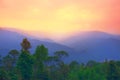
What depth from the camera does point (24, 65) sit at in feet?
270

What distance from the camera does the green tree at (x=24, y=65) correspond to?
82.1m

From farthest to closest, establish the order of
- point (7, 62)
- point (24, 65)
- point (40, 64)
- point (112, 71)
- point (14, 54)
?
1. point (14, 54)
2. point (7, 62)
3. point (40, 64)
4. point (112, 71)
5. point (24, 65)

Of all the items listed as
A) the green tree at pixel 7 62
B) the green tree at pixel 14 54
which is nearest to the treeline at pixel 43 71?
the green tree at pixel 7 62

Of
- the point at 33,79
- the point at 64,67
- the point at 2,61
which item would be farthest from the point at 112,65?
the point at 2,61

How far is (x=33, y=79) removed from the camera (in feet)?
293

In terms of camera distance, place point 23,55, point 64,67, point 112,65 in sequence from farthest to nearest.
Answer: point 64,67
point 112,65
point 23,55

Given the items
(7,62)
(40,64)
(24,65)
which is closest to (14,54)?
(7,62)

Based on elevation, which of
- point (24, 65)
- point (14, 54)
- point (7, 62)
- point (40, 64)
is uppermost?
point (14, 54)

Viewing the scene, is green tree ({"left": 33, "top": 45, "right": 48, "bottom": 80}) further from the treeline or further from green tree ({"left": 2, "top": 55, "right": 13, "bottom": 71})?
green tree ({"left": 2, "top": 55, "right": 13, "bottom": 71})

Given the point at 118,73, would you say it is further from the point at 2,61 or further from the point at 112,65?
the point at 2,61

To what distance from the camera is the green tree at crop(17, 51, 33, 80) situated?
3233 inches

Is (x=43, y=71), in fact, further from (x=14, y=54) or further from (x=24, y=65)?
(x=14, y=54)

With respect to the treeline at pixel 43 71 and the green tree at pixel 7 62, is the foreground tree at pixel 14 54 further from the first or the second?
the treeline at pixel 43 71

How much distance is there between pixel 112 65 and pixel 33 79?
672 inches
